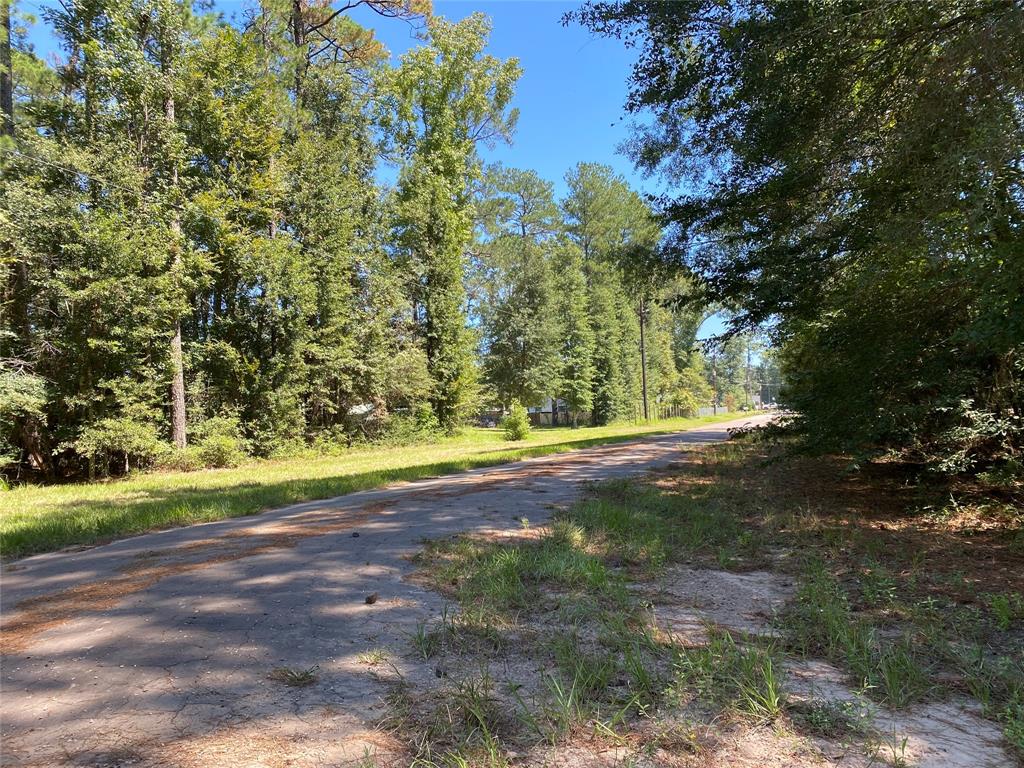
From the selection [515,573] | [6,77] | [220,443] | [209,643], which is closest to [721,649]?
[515,573]

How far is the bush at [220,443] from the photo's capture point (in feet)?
56.3

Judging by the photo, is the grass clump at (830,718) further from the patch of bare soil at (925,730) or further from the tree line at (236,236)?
the tree line at (236,236)

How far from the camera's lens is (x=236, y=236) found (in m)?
18.4

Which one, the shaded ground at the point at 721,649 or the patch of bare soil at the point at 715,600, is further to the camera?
the patch of bare soil at the point at 715,600

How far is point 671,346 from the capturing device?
207 feet

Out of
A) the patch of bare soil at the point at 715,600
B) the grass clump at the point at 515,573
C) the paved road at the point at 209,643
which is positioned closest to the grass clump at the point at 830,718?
the patch of bare soil at the point at 715,600

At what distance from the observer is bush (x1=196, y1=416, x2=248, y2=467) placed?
1716 centimetres

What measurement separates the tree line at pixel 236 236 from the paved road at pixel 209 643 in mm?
7729

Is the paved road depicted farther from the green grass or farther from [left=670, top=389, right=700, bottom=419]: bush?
[left=670, top=389, right=700, bottom=419]: bush

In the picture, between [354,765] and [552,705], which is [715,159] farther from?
[354,765]

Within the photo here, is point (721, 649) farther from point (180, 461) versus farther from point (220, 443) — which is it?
point (220, 443)

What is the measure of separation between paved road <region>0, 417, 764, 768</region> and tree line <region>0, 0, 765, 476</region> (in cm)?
773

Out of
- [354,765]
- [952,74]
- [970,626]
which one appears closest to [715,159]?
[952,74]

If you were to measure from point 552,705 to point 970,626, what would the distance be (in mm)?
2704
